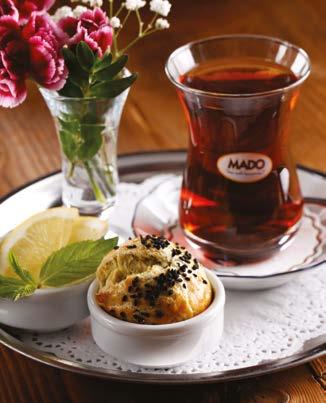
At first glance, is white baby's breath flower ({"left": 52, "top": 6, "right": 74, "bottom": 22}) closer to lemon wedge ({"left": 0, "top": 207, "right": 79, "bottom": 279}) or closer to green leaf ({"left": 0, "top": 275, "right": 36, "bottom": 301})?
lemon wedge ({"left": 0, "top": 207, "right": 79, "bottom": 279})

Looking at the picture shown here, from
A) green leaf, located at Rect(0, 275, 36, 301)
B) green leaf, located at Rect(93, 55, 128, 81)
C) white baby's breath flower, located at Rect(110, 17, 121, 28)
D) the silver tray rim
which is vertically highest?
white baby's breath flower, located at Rect(110, 17, 121, 28)

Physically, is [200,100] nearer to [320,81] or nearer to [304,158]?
[304,158]

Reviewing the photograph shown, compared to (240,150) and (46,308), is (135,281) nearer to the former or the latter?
(46,308)

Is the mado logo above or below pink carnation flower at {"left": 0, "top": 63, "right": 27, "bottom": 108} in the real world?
below

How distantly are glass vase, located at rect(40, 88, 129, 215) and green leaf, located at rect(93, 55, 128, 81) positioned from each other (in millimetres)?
46

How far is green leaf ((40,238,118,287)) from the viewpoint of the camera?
1232 mm

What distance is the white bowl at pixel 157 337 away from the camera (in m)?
1.14

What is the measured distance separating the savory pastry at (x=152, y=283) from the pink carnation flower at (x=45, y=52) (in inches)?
10.7

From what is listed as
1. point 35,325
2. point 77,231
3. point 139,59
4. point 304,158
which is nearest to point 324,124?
point 304,158

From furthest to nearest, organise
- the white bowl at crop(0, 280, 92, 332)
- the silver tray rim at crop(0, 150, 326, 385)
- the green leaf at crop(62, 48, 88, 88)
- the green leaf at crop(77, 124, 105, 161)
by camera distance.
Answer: the green leaf at crop(77, 124, 105, 161) → the green leaf at crop(62, 48, 88, 88) → the white bowl at crop(0, 280, 92, 332) → the silver tray rim at crop(0, 150, 326, 385)

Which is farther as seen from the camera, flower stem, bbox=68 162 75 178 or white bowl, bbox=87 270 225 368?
flower stem, bbox=68 162 75 178

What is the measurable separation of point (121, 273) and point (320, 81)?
1.16 meters

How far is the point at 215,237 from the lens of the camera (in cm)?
140

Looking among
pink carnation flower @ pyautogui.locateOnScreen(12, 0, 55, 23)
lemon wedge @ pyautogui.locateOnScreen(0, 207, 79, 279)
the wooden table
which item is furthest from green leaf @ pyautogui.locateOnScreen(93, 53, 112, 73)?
the wooden table
